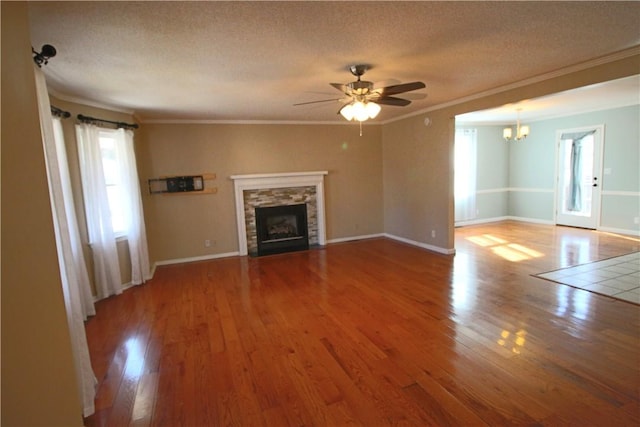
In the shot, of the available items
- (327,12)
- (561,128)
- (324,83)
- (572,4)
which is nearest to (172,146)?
(324,83)

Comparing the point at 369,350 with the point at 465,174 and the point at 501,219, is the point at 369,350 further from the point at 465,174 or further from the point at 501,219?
the point at 501,219

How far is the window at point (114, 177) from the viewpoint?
433 centimetres

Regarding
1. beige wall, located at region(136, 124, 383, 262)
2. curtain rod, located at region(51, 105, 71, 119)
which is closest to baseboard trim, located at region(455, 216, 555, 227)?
beige wall, located at region(136, 124, 383, 262)

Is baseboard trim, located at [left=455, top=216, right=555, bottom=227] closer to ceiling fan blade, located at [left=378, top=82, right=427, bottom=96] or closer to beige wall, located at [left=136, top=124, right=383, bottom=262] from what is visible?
beige wall, located at [left=136, top=124, right=383, bottom=262]

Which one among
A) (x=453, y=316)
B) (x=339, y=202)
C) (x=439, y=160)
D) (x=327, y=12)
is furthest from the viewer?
(x=339, y=202)

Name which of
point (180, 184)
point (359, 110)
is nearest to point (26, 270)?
point (359, 110)

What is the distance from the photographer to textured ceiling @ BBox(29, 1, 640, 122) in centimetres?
200

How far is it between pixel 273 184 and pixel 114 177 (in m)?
2.52

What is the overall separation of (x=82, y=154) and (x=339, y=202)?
4.27m

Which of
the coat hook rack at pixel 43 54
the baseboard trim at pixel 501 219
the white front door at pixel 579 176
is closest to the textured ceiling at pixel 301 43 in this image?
the coat hook rack at pixel 43 54

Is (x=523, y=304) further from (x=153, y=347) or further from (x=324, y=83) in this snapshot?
(x=153, y=347)

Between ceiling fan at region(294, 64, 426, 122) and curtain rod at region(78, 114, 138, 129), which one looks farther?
curtain rod at region(78, 114, 138, 129)

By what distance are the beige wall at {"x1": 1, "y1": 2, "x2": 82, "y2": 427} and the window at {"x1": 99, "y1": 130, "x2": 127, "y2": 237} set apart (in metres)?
3.36

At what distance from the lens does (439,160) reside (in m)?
5.48
